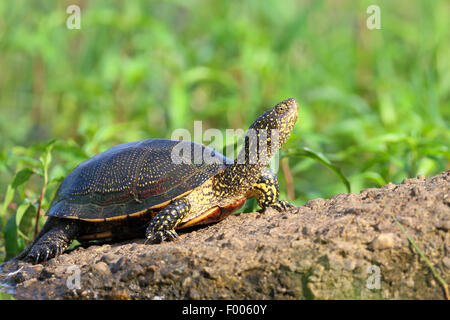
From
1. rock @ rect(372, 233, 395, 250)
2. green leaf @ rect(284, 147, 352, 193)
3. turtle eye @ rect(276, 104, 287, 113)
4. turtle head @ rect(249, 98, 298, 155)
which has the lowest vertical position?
rock @ rect(372, 233, 395, 250)

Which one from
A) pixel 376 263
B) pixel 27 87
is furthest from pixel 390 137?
pixel 27 87

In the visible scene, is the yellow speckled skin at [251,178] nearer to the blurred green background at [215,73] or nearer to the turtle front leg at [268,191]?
the turtle front leg at [268,191]

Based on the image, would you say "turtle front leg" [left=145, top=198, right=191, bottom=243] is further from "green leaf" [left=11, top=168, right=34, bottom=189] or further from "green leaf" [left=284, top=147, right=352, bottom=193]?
"green leaf" [left=11, top=168, right=34, bottom=189]

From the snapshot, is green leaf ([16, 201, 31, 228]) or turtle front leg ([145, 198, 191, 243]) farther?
green leaf ([16, 201, 31, 228])

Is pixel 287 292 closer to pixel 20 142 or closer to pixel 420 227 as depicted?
pixel 420 227

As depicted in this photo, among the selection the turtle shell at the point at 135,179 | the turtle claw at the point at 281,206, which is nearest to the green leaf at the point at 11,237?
the turtle shell at the point at 135,179

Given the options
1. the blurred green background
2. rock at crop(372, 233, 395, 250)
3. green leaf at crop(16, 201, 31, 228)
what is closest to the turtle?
green leaf at crop(16, 201, 31, 228)

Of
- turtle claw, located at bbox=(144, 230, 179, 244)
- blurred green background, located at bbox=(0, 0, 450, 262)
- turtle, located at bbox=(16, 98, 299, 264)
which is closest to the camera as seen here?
turtle claw, located at bbox=(144, 230, 179, 244)
